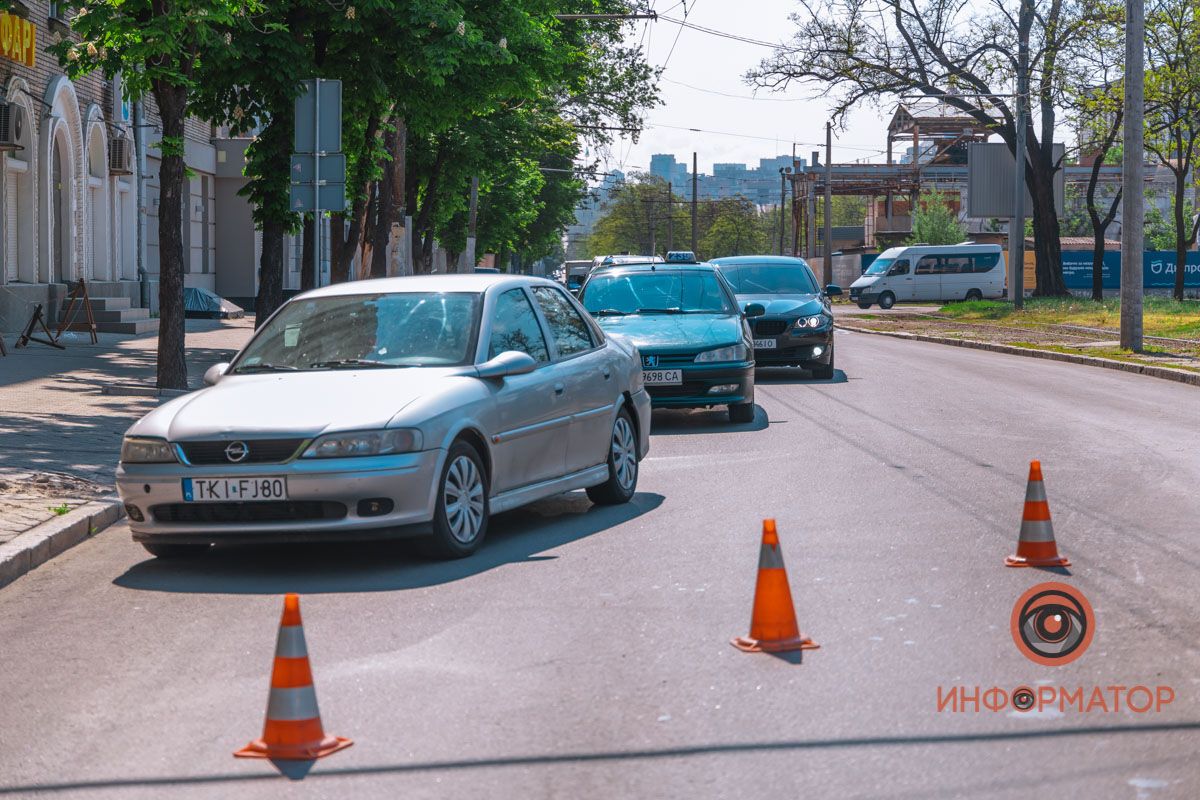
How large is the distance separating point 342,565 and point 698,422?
7.83m

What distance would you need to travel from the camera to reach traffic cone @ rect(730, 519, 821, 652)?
5930 millimetres

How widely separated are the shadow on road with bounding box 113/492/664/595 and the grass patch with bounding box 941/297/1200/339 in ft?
84.2

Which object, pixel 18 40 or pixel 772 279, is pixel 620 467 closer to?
pixel 772 279

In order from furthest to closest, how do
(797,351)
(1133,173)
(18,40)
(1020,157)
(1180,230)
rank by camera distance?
(1180,230) < (1020,157) < (1133,173) < (18,40) < (797,351)

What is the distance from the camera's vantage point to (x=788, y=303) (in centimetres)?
2042

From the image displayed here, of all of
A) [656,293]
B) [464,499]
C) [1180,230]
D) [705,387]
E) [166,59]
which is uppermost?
[166,59]

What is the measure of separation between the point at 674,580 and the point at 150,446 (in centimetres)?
262

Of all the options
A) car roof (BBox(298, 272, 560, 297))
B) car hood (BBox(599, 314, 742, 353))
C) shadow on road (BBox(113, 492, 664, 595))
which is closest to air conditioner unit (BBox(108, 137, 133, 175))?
car hood (BBox(599, 314, 742, 353))

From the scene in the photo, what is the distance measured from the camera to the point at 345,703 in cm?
530

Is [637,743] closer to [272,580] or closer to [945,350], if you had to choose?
[272,580]

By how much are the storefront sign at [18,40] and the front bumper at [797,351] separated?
41.6 ft

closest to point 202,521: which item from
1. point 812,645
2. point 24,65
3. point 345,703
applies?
point 345,703

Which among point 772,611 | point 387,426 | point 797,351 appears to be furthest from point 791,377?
point 772,611

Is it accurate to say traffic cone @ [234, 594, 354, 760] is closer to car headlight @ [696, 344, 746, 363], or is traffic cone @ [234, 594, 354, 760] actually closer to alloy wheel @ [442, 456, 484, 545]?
alloy wheel @ [442, 456, 484, 545]
